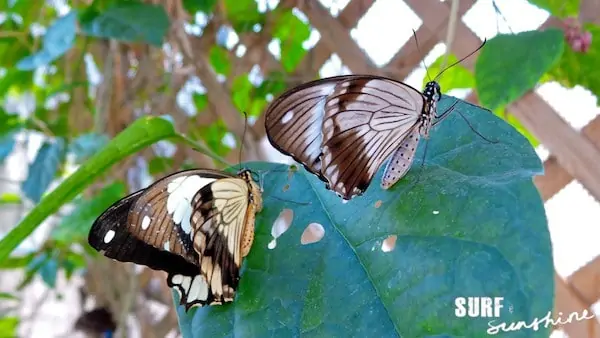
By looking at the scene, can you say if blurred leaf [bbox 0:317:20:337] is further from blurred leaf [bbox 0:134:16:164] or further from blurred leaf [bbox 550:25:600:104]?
blurred leaf [bbox 550:25:600:104]

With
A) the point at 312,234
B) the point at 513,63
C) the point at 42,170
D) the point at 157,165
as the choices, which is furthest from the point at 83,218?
the point at 513,63

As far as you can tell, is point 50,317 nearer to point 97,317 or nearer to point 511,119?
point 97,317

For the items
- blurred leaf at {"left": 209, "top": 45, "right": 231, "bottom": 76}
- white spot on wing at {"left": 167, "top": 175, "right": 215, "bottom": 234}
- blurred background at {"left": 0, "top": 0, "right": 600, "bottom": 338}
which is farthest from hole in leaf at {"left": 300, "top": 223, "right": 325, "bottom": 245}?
blurred leaf at {"left": 209, "top": 45, "right": 231, "bottom": 76}

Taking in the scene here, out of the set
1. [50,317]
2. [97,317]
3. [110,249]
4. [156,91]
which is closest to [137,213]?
[110,249]

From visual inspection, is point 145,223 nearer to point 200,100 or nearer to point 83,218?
point 83,218

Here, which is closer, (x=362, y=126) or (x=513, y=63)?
(x=362, y=126)

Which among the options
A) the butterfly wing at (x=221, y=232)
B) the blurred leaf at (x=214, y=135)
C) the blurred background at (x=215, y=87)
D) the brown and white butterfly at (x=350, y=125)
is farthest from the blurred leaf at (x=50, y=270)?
the brown and white butterfly at (x=350, y=125)

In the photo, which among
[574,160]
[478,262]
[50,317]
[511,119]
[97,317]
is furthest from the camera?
[50,317]
